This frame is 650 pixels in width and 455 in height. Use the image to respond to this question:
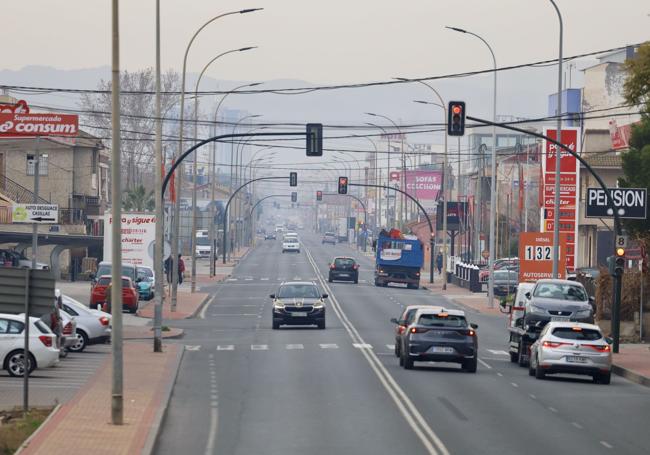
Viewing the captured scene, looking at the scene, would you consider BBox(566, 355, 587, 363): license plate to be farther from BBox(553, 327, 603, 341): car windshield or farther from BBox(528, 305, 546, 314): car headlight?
BBox(528, 305, 546, 314): car headlight

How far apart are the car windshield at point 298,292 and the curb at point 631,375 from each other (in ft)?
44.9

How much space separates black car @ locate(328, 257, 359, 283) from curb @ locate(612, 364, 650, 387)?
5148 centimetres

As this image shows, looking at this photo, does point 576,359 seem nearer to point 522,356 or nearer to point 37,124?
point 522,356

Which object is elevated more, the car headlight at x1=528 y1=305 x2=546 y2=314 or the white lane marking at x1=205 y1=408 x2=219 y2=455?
the car headlight at x1=528 y1=305 x2=546 y2=314

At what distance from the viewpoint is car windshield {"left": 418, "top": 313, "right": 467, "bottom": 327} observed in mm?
32312

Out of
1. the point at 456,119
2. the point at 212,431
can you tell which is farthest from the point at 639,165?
the point at 212,431

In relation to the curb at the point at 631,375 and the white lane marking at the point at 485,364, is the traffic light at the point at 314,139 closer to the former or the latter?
the white lane marking at the point at 485,364

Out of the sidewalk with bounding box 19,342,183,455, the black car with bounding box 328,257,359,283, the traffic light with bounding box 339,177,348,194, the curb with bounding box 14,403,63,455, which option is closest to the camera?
the curb with bounding box 14,403,63,455

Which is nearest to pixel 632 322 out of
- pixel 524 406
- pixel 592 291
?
pixel 592 291

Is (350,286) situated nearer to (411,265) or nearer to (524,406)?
(411,265)

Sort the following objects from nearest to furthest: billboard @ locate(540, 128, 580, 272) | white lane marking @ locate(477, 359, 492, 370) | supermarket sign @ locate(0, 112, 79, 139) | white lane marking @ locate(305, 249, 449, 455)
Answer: white lane marking @ locate(305, 249, 449, 455) < white lane marking @ locate(477, 359, 492, 370) < supermarket sign @ locate(0, 112, 79, 139) < billboard @ locate(540, 128, 580, 272)

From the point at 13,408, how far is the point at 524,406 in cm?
964

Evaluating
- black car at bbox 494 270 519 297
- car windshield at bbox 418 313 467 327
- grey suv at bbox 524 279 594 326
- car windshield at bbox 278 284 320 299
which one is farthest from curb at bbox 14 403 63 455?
black car at bbox 494 270 519 297

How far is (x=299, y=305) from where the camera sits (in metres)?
46.6
